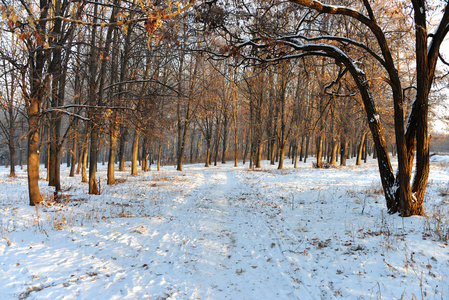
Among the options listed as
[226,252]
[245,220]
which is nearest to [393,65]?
[245,220]

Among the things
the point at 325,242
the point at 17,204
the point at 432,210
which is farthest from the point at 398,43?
the point at 17,204

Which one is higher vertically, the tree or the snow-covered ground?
the tree

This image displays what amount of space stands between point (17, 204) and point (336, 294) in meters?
9.70

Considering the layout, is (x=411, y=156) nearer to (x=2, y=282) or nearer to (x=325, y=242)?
(x=325, y=242)

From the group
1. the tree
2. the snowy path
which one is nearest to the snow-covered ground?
the snowy path

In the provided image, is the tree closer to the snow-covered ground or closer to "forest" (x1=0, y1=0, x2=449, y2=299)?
"forest" (x1=0, y1=0, x2=449, y2=299)

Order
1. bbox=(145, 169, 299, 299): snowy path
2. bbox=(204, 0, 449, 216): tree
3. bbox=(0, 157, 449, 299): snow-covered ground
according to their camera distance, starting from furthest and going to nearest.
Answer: bbox=(204, 0, 449, 216): tree → bbox=(145, 169, 299, 299): snowy path → bbox=(0, 157, 449, 299): snow-covered ground

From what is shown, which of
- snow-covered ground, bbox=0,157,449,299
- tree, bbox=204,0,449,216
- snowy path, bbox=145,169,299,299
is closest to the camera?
snow-covered ground, bbox=0,157,449,299

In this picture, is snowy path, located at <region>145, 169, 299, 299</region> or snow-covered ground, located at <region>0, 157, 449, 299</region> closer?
snow-covered ground, located at <region>0, 157, 449, 299</region>

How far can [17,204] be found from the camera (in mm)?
7953

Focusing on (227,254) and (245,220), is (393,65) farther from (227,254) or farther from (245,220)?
(227,254)

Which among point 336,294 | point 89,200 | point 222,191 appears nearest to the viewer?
point 336,294

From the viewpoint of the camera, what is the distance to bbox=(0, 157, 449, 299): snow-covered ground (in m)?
3.64

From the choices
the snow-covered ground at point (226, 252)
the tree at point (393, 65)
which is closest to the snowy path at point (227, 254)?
the snow-covered ground at point (226, 252)
